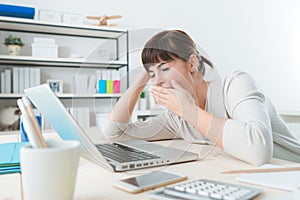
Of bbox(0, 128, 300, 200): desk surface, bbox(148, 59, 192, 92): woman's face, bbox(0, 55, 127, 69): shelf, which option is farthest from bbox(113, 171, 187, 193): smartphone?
bbox(0, 55, 127, 69): shelf

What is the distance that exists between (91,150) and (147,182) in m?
0.15

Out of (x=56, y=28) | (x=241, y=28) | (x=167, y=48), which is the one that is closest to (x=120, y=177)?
(x=167, y=48)

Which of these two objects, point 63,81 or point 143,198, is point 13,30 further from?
point 143,198

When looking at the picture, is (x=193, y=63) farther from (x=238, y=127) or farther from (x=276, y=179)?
(x=276, y=179)

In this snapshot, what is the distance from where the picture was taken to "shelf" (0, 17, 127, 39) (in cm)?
212

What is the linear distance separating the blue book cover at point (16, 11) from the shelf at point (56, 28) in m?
0.04

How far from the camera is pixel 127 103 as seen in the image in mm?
→ 1056

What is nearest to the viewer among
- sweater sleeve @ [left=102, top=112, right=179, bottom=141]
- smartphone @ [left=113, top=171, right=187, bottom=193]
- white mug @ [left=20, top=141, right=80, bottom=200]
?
white mug @ [left=20, top=141, right=80, bottom=200]

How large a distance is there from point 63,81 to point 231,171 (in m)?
2.08

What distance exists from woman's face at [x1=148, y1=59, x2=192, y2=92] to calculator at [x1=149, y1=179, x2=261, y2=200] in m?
0.45

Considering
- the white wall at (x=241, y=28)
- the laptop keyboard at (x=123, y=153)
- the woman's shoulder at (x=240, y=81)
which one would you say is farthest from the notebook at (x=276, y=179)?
the white wall at (x=241, y=28)

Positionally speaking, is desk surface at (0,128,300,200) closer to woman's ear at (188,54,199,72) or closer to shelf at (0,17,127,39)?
woman's ear at (188,54,199,72)

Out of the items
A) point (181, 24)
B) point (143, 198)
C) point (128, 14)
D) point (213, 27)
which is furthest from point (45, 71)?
point (143, 198)

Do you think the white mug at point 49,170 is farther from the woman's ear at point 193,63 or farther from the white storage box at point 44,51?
the white storage box at point 44,51
